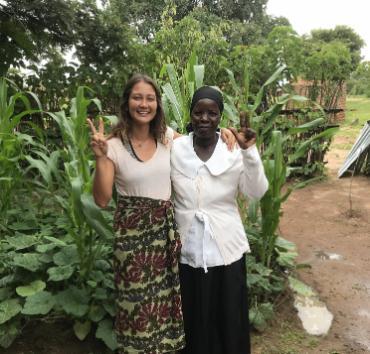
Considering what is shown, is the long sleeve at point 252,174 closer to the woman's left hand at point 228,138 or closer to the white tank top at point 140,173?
the woman's left hand at point 228,138

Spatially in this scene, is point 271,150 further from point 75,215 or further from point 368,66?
point 368,66

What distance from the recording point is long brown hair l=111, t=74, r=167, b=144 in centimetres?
169

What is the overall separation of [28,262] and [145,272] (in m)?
0.74

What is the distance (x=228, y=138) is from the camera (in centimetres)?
173

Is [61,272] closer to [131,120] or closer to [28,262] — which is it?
[28,262]

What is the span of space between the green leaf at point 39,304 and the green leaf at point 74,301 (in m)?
0.04

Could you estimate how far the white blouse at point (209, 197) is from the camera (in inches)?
65.8

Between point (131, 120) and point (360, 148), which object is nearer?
point (131, 120)

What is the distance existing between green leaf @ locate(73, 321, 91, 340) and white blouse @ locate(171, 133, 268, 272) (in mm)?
680

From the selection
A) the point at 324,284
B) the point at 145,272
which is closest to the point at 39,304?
the point at 145,272

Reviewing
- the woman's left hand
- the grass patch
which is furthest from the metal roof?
the woman's left hand

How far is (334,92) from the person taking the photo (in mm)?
6371

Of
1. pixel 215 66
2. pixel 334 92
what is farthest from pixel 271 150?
pixel 334 92

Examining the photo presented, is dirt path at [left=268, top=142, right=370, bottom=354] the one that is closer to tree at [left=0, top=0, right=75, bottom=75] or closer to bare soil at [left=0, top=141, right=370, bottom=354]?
bare soil at [left=0, top=141, right=370, bottom=354]
